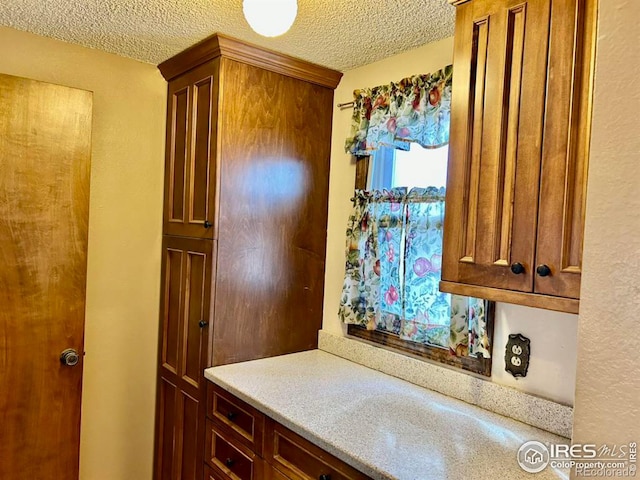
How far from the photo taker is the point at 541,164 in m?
1.20

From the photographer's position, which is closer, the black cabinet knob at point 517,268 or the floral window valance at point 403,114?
the black cabinet knob at point 517,268

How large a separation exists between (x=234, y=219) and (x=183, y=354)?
2.33 ft

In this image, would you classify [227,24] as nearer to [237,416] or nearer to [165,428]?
[237,416]

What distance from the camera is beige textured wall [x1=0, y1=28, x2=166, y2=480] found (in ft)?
7.23

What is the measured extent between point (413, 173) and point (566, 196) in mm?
919

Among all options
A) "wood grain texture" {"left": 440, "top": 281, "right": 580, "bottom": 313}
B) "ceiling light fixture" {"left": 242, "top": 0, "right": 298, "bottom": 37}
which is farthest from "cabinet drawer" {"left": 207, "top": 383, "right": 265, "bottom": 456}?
"ceiling light fixture" {"left": 242, "top": 0, "right": 298, "bottom": 37}

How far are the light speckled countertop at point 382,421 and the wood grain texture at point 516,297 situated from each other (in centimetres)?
46

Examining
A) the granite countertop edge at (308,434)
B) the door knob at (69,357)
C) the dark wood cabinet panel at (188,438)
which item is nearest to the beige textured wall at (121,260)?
the door knob at (69,357)

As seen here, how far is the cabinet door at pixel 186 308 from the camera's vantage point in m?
2.02

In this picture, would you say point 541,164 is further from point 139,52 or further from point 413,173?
point 139,52

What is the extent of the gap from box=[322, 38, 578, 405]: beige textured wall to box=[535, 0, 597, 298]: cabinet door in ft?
1.29

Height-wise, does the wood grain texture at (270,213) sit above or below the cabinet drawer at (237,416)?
above

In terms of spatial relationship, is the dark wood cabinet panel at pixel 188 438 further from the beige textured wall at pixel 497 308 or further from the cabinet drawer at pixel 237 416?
the beige textured wall at pixel 497 308

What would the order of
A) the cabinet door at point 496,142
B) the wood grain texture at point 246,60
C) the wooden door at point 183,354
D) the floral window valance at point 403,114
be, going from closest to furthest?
1. the cabinet door at point 496,142
2. the floral window valance at point 403,114
3. the wood grain texture at point 246,60
4. the wooden door at point 183,354
